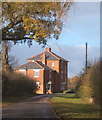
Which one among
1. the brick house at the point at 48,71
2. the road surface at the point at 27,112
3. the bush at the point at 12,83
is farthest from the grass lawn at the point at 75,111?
the brick house at the point at 48,71

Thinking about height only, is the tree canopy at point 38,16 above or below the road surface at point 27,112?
above

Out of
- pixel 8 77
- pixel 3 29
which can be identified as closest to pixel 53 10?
pixel 3 29

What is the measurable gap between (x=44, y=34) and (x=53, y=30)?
31cm

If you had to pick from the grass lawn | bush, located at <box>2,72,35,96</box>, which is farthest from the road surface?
bush, located at <box>2,72,35,96</box>

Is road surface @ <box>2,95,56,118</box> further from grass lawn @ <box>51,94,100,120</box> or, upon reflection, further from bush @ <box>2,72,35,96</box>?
bush @ <box>2,72,35,96</box>

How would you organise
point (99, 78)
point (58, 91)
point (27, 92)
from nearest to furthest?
point (99, 78), point (27, 92), point (58, 91)

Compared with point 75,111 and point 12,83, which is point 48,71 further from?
point 75,111

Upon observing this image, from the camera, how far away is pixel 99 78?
1953 cm

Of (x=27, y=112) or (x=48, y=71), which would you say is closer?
(x=27, y=112)

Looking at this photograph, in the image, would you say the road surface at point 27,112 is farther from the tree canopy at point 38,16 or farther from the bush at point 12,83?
the tree canopy at point 38,16

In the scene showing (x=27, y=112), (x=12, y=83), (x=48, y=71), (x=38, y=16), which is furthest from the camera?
(x=48, y=71)

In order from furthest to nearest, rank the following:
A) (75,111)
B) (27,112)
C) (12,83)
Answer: (12,83), (75,111), (27,112)

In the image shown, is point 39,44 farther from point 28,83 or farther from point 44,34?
point 28,83

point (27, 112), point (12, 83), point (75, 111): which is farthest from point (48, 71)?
point (27, 112)
